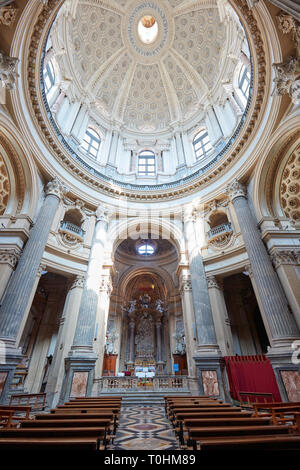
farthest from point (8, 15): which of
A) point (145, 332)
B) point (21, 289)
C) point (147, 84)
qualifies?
point (145, 332)

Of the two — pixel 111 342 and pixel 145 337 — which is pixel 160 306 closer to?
pixel 145 337

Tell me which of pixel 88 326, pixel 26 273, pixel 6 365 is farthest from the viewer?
pixel 88 326

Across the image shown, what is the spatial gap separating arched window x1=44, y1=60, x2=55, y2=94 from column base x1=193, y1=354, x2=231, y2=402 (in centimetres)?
1664

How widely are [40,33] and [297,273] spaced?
13041 millimetres

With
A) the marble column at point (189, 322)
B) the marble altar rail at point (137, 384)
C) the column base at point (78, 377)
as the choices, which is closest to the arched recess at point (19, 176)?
the column base at point (78, 377)

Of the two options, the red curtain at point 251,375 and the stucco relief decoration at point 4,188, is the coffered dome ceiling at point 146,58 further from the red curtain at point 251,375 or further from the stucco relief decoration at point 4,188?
the red curtain at point 251,375

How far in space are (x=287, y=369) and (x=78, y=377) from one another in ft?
24.0

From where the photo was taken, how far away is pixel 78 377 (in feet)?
26.4

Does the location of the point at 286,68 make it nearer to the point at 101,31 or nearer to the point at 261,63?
the point at 261,63

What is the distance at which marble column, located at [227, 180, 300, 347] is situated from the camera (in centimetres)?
702

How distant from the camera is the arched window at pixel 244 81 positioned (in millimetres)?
12738
